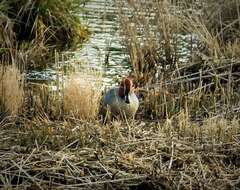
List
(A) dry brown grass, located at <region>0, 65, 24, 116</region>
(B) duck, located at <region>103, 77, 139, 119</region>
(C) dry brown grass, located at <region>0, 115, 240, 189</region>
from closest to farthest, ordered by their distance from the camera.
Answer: (C) dry brown grass, located at <region>0, 115, 240, 189</region> → (B) duck, located at <region>103, 77, 139, 119</region> → (A) dry brown grass, located at <region>0, 65, 24, 116</region>

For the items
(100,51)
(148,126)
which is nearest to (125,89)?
(148,126)

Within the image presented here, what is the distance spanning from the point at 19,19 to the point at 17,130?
475 centimetres

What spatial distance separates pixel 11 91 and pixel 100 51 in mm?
3146

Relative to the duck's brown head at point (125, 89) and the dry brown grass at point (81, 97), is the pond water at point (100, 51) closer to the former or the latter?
the dry brown grass at point (81, 97)

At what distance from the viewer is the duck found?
589 cm

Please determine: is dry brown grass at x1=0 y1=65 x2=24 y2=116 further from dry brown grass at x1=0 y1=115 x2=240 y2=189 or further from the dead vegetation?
dry brown grass at x1=0 y1=115 x2=240 y2=189

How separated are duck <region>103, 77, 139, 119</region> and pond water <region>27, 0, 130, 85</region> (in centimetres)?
106

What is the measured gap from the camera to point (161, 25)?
832 centimetres

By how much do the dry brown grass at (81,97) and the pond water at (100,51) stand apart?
0.50 metres

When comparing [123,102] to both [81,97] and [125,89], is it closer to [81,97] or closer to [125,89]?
[125,89]

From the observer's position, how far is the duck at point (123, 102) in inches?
232

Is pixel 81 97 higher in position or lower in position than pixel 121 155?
higher

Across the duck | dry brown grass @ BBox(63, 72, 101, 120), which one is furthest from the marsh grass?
the duck

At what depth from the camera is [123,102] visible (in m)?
5.90
